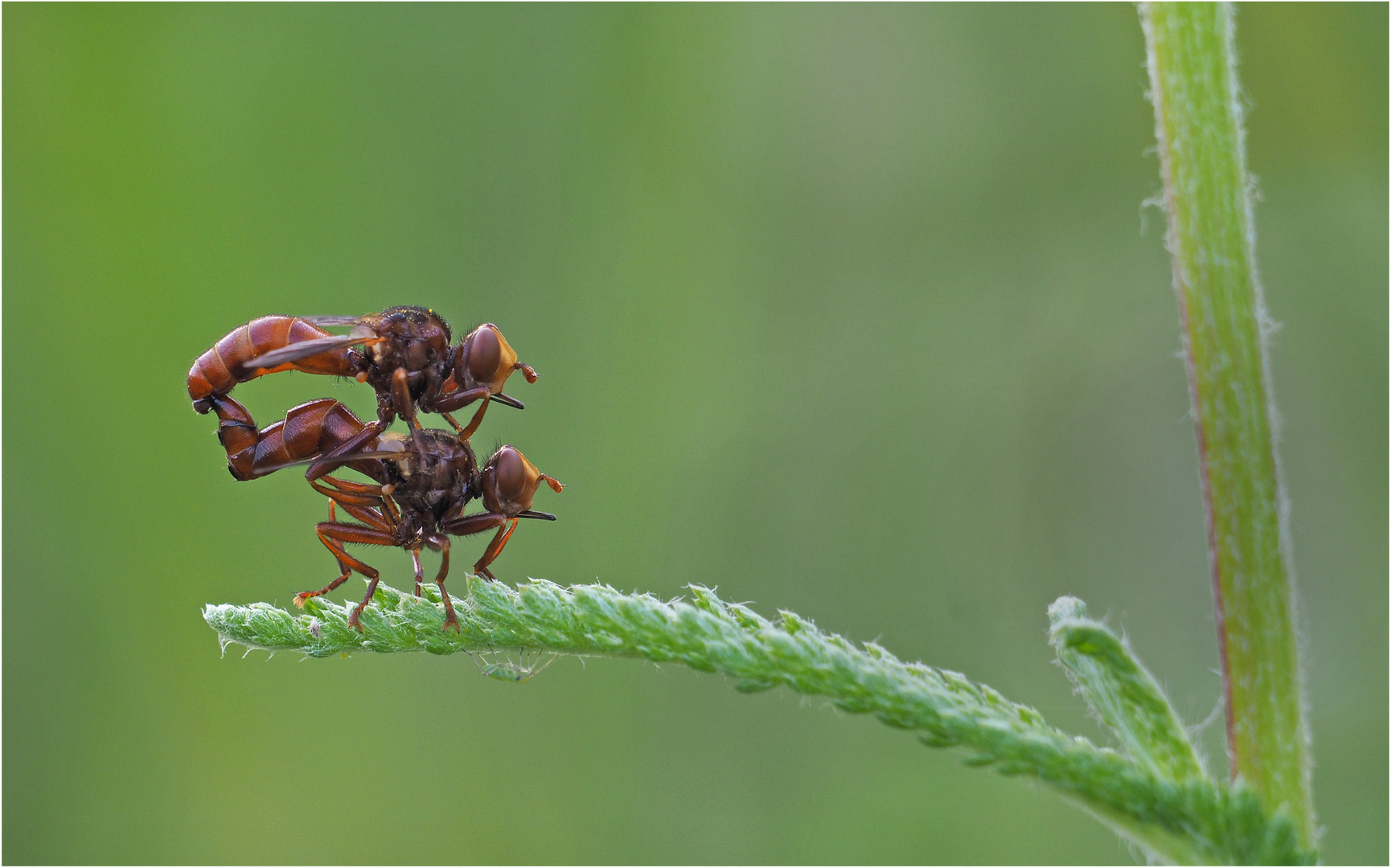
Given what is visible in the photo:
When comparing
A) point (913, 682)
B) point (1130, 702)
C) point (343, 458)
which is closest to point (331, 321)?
point (343, 458)

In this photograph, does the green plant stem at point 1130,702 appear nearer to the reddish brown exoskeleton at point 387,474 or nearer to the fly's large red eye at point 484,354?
the reddish brown exoskeleton at point 387,474

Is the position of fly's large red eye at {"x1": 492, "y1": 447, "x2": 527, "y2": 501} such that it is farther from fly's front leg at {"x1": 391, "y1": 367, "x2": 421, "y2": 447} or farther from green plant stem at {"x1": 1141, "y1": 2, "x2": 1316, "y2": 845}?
green plant stem at {"x1": 1141, "y1": 2, "x2": 1316, "y2": 845}

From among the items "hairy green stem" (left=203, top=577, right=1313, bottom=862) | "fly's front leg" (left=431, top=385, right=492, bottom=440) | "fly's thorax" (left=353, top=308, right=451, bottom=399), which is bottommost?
Result: "hairy green stem" (left=203, top=577, right=1313, bottom=862)

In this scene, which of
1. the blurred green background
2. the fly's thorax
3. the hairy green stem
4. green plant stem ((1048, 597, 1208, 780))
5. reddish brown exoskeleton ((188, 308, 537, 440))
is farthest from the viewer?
the blurred green background

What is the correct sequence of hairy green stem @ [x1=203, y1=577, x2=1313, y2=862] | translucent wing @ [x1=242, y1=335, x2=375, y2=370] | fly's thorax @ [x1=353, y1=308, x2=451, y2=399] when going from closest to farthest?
hairy green stem @ [x1=203, y1=577, x2=1313, y2=862] < translucent wing @ [x1=242, y1=335, x2=375, y2=370] < fly's thorax @ [x1=353, y1=308, x2=451, y2=399]

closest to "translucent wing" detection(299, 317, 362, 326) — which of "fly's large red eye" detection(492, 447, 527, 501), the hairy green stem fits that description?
"fly's large red eye" detection(492, 447, 527, 501)

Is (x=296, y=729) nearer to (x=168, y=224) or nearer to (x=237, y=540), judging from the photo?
(x=237, y=540)
